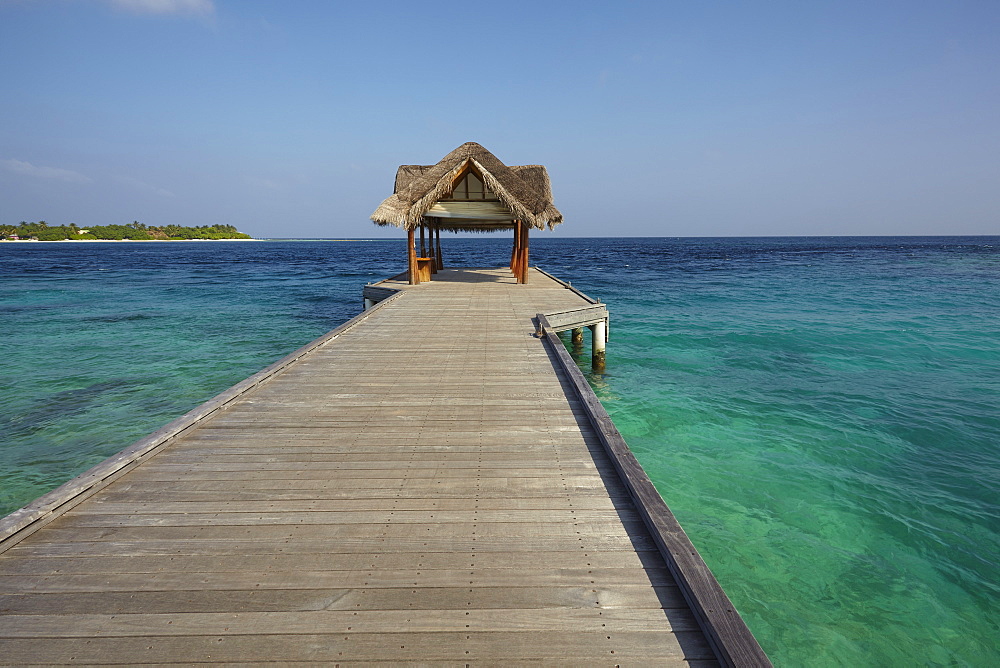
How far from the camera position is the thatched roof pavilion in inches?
549

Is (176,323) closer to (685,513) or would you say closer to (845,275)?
(685,513)

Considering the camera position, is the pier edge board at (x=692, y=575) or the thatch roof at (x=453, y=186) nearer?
the pier edge board at (x=692, y=575)

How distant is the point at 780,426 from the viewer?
7891mm

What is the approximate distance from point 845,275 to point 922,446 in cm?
3103

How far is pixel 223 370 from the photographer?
10844 millimetres

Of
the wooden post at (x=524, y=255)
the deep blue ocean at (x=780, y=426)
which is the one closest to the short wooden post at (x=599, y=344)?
the deep blue ocean at (x=780, y=426)

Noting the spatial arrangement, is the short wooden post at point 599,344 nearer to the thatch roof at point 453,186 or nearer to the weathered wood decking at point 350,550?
the thatch roof at point 453,186

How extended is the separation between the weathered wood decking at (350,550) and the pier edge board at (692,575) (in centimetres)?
6

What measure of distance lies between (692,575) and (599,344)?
28.9ft

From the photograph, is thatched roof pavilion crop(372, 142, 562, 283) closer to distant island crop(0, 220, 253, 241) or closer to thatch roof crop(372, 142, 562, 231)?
thatch roof crop(372, 142, 562, 231)

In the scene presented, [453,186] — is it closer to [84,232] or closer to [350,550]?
[350,550]

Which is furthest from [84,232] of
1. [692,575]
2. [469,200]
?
[692,575]

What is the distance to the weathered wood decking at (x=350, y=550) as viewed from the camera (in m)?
2.16

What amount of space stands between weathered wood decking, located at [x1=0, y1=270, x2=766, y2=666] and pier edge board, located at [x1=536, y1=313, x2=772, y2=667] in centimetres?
6
